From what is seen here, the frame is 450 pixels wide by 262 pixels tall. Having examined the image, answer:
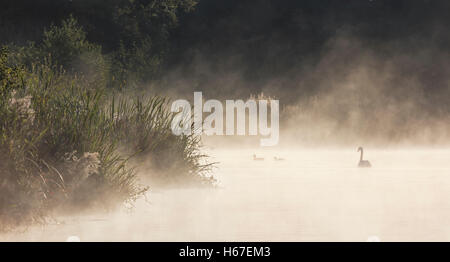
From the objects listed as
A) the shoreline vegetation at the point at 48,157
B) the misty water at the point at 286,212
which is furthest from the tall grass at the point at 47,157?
the misty water at the point at 286,212

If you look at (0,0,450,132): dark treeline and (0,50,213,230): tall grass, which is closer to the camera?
(0,50,213,230): tall grass

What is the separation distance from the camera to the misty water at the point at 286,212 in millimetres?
10180

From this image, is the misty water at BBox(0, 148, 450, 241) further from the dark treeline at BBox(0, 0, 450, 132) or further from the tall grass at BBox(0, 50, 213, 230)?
the dark treeline at BBox(0, 0, 450, 132)

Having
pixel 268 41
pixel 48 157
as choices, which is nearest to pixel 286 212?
pixel 48 157

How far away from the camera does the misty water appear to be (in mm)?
10180

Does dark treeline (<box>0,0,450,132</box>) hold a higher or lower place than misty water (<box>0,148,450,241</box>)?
higher

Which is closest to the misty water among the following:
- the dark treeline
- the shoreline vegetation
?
the shoreline vegetation

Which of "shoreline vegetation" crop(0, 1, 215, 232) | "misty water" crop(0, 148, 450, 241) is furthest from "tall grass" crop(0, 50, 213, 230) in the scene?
"misty water" crop(0, 148, 450, 241)

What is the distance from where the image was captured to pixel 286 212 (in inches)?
485

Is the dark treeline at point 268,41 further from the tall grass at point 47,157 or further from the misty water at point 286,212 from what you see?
the tall grass at point 47,157

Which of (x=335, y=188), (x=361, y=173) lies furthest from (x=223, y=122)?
(x=335, y=188)

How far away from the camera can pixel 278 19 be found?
Result: 195 ft
